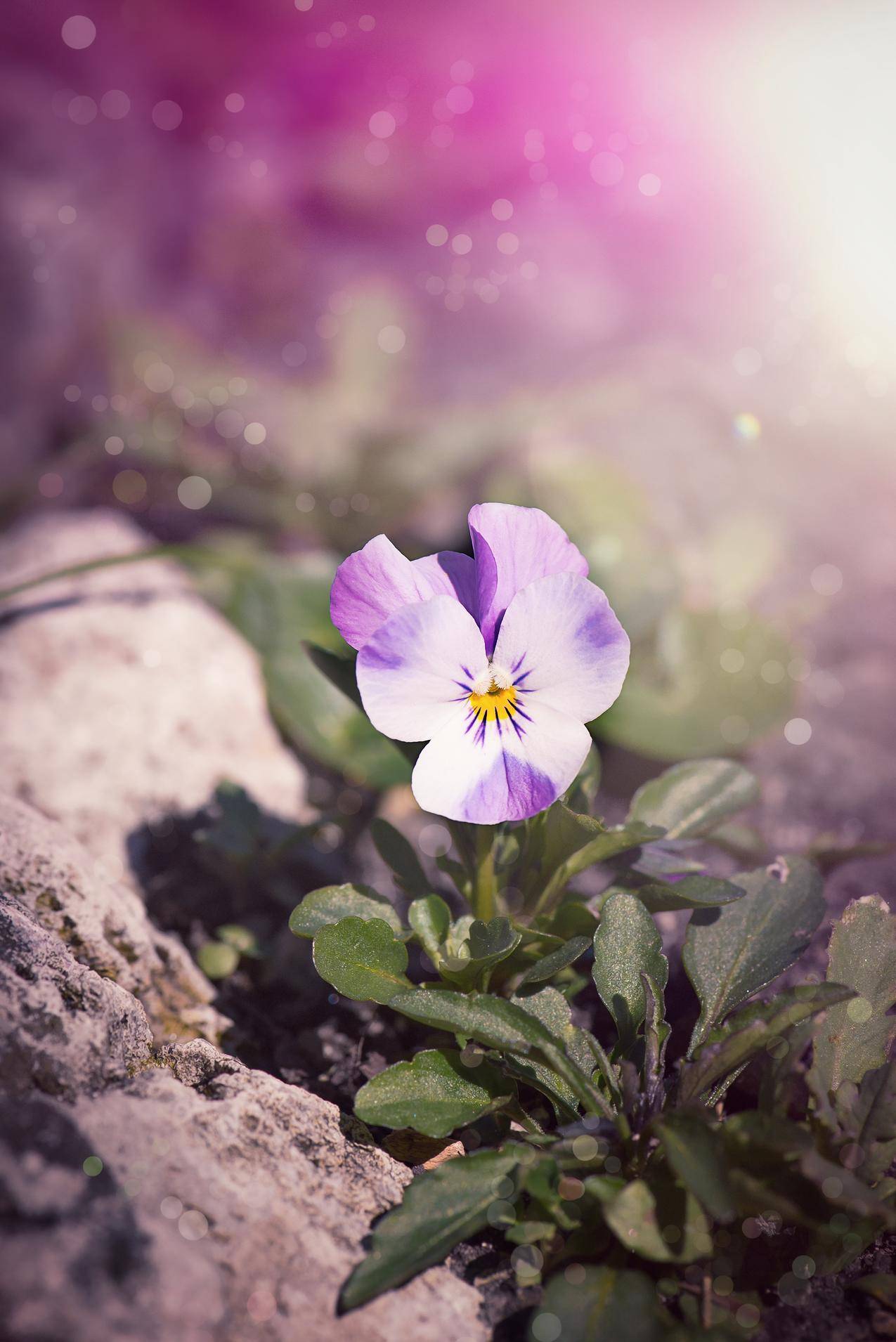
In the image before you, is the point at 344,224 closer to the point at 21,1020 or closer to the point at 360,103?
the point at 360,103

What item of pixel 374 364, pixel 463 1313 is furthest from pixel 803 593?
pixel 463 1313

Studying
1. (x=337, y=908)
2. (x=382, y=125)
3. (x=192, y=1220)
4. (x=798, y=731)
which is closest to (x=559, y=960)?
(x=337, y=908)

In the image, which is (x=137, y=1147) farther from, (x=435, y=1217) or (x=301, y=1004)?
(x=301, y=1004)

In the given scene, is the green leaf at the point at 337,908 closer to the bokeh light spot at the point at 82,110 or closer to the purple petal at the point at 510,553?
the purple petal at the point at 510,553

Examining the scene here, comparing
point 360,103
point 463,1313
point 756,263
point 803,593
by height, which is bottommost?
point 463,1313

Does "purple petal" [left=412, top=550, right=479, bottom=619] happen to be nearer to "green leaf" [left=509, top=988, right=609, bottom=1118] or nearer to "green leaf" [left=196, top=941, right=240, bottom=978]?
"green leaf" [left=509, top=988, right=609, bottom=1118]

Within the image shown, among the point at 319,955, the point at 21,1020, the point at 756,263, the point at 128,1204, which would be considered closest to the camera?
the point at 128,1204
